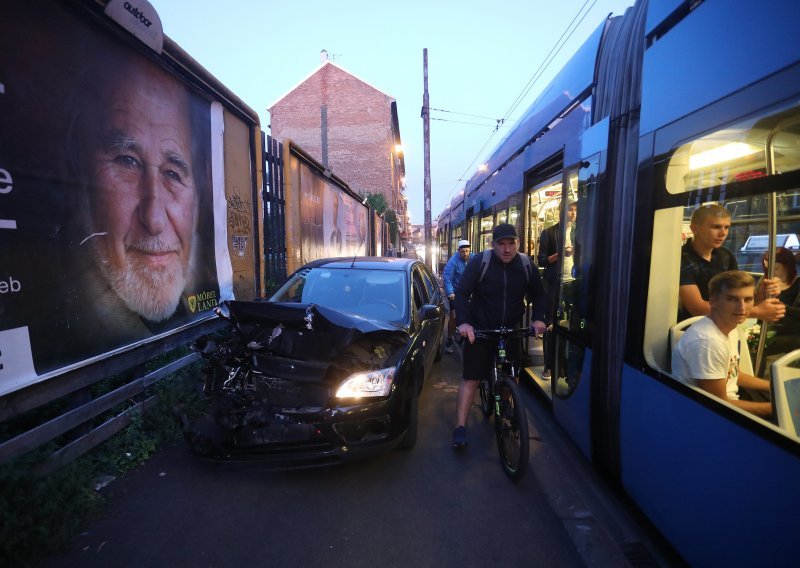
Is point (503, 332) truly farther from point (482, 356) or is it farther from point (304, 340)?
point (304, 340)

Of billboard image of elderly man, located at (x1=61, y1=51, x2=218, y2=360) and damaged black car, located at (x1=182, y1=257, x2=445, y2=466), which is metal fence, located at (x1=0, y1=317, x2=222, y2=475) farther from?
damaged black car, located at (x1=182, y1=257, x2=445, y2=466)

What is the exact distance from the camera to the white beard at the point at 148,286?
3.94 metres

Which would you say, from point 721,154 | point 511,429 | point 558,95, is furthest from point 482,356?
point 558,95

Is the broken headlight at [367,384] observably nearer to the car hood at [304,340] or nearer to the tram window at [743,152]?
the car hood at [304,340]

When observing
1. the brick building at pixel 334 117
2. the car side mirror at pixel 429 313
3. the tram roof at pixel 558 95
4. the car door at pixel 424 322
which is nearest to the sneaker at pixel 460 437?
the car door at pixel 424 322

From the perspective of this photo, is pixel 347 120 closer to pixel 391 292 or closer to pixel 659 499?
pixel 391 292

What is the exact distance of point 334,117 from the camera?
3553cm

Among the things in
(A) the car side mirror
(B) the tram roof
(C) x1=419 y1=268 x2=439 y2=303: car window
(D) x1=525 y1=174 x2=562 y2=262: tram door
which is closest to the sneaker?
(A) the car side mirror

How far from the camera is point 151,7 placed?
4.15m

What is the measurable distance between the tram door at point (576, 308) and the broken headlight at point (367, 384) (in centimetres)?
148

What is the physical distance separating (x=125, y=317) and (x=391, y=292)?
2528 millimetres

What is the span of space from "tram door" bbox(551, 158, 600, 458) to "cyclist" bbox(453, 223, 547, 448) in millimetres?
271

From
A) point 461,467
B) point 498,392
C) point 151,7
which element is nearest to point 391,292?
point 498,392

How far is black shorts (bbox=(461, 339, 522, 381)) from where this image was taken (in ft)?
12.3
